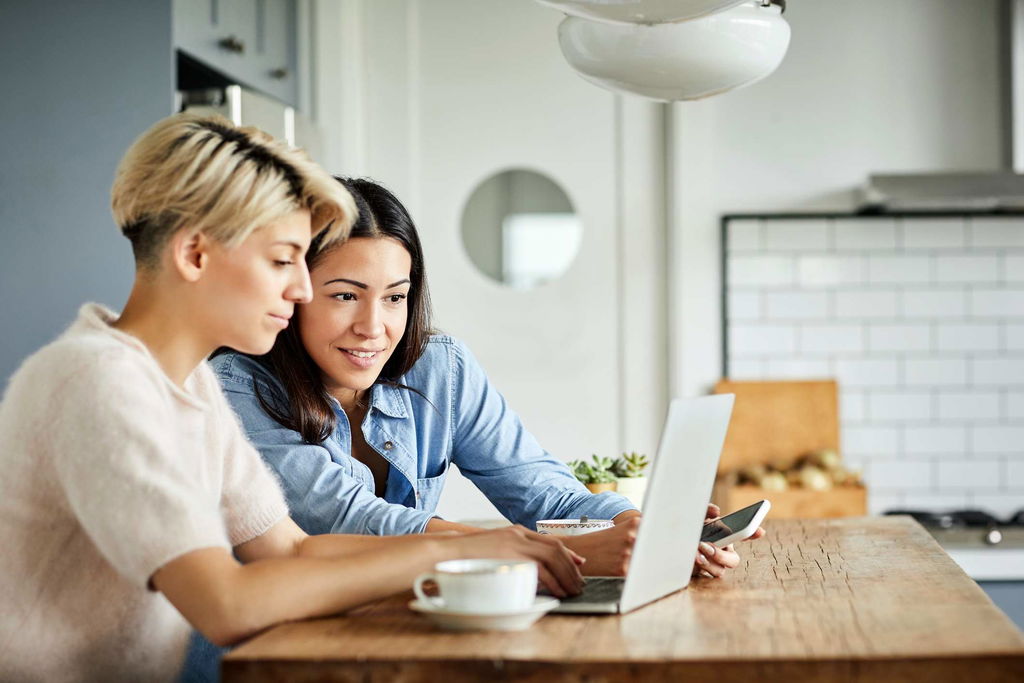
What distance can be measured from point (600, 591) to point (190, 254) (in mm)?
619

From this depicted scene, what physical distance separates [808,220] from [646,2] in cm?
249

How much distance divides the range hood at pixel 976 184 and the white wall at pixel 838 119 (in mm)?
170

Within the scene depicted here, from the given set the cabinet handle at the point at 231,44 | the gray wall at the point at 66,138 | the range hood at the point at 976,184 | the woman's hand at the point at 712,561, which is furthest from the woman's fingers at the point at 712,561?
the range hood at the point at 976,184

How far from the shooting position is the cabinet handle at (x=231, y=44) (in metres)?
3.06

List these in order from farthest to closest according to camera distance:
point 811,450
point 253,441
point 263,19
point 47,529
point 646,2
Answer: point 811,450, point 263,19, point 253,441, point 646,2, point 47,529

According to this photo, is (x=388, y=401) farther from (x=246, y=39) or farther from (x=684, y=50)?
(x=246, y=39)

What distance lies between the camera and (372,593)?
131 cm

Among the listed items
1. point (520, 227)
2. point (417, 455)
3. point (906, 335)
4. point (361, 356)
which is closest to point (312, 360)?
point (361, 356)

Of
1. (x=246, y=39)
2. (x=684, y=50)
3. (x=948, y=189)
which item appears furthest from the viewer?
(x=948, y=189)

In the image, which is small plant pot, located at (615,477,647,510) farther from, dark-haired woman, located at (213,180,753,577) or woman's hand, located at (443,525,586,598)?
woman's hand, located at (443,525,586,598)

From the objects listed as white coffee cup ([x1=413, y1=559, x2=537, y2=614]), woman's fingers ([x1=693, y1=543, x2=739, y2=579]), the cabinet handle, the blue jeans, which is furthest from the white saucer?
the cabinet handle

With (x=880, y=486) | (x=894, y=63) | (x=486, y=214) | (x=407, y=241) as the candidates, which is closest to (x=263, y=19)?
(x=486, y=214)

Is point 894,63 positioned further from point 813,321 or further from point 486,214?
point 486,214

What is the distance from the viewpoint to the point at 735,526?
165 cm
